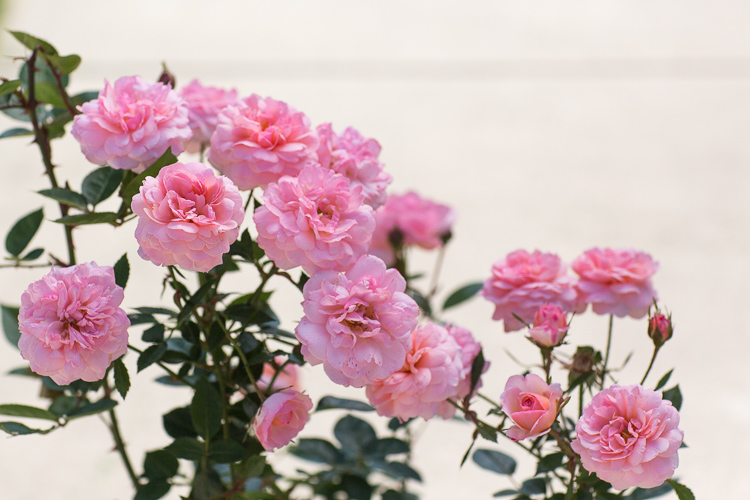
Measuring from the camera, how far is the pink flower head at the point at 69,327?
0.41 meters

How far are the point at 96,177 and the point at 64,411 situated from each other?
0.18m

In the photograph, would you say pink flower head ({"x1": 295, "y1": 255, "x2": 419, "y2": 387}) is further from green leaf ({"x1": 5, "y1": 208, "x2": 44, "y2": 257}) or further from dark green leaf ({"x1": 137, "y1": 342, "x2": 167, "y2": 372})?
green leaf ({"x1": 5, "y1": 208, "x2": 44, "y2": 257})

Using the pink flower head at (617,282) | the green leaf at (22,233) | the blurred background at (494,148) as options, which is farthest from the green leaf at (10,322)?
the blurred background at (494,148)

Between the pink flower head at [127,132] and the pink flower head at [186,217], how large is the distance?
0.06 meters

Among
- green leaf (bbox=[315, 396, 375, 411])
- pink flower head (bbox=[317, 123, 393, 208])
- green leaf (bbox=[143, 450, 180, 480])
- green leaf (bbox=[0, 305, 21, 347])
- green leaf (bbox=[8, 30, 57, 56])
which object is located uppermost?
green leaf (bbox=[8, 30, 57, 56])

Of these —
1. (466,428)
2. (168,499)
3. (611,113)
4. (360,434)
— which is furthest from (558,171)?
(360,434)

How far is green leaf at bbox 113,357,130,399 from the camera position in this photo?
1.47 ft

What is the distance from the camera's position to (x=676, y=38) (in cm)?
226

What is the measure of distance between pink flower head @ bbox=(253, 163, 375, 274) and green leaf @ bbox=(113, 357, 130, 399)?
109 millimetres

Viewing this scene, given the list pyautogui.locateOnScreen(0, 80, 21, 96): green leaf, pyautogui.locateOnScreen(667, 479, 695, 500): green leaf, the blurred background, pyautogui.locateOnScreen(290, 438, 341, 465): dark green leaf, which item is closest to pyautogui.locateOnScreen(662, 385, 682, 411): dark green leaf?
pyautogui.locateOnScreen(667, 479, 695, 500): green leaf

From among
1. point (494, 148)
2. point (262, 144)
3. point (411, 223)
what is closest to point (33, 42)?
point (262, 144)

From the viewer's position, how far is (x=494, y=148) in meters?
1.86

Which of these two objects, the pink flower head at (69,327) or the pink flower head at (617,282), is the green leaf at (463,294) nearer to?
the pink flower head at (617,282)

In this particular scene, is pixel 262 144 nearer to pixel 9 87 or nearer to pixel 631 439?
pixel 9 87
